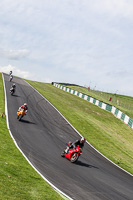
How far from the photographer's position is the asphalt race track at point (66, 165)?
38.5ft

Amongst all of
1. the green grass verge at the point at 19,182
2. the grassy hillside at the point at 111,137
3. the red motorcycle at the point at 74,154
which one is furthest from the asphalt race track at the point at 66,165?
the grassy hillside at the point at 111,137

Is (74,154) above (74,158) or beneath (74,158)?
above

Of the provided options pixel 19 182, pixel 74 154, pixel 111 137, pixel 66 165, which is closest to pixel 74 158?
pixel 74 154

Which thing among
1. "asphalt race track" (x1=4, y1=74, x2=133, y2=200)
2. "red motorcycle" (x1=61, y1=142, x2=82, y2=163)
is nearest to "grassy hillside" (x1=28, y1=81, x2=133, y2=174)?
"asphalt race track" (x1=4, y1=74, x2=133, y2=200)

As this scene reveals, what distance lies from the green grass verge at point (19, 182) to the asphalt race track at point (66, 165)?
3.47ft

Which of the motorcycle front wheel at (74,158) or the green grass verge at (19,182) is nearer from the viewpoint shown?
the green grass verge at (19,182)

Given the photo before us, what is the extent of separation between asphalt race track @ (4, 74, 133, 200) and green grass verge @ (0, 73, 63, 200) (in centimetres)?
106

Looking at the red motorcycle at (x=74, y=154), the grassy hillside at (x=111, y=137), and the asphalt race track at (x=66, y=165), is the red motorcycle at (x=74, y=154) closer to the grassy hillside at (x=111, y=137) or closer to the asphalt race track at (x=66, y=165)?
the asphalt race track at (x=66, y=165)

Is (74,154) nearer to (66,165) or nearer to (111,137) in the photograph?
(66,165)

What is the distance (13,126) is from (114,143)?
1085 centimetres

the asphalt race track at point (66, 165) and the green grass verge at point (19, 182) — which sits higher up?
the green grass verge at point (19, 182)

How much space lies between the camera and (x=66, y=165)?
48.7 ft

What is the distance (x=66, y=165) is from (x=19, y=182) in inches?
233

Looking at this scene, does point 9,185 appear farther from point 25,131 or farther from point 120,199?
point 25,131
